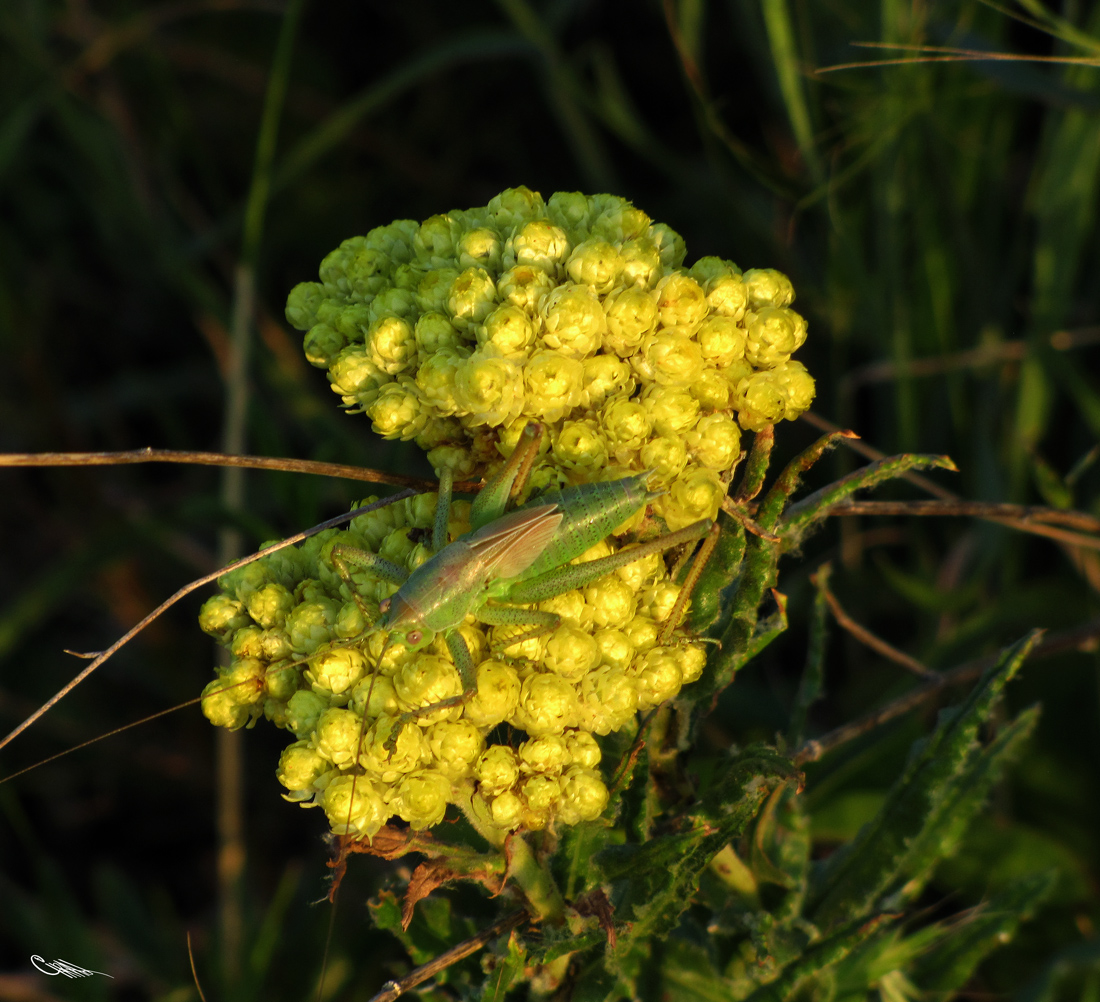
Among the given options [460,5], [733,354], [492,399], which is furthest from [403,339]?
[460,5]

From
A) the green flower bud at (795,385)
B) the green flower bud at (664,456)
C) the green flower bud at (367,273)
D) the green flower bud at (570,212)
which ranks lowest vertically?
the green flower bud at (664,456)

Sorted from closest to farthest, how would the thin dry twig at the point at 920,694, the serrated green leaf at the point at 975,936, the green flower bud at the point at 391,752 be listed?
the green flower bud at the point at 391,752, the thin dry twig at the point at 920,694, the serrated green leaf at the point at 975,936

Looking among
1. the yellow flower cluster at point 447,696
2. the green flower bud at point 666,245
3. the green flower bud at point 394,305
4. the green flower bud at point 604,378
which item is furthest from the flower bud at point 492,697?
the green flower bud at point 666,245

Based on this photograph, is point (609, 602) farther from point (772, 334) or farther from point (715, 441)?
point (772, 334)

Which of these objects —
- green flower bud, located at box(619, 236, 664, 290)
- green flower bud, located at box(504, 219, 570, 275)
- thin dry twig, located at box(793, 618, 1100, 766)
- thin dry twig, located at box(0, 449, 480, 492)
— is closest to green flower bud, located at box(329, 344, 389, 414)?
thin dry twig, located at box(0, 449, 480, 492)

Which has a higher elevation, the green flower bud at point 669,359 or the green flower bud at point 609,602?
the green flower bud at point 669,359

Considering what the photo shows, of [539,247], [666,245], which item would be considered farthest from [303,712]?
[666,245]

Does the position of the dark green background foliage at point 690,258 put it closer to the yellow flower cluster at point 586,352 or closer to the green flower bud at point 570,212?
the yellow flower cluster at point 586,352

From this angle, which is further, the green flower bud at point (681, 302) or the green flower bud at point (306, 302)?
the green flower bud at point (306, 302)
